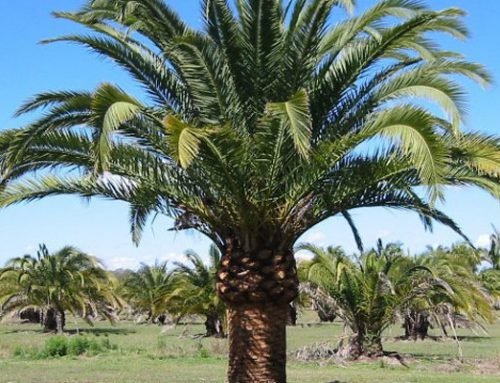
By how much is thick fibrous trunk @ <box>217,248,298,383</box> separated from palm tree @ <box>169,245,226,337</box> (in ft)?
72.4

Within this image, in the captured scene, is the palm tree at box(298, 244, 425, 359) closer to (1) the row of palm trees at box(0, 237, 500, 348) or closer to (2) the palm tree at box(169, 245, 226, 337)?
(1) the row of palm trees at box(0, 237, 500, 348)

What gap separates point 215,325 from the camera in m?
35.1

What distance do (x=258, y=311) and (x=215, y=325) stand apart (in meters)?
23.6

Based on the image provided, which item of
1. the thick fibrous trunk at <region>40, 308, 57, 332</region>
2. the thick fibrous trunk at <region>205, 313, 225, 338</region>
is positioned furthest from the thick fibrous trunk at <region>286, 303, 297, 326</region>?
the thick fibrous trunk at <region>40, 308, 57, 332</region>

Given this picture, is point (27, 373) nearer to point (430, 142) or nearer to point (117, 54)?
point (117, 54)

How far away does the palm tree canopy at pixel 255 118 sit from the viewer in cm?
1120

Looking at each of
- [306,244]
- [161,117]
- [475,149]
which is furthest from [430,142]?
[306,244]

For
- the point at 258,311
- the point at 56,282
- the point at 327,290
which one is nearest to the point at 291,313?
the point at 258,311

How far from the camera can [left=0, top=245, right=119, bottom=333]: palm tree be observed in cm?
4022

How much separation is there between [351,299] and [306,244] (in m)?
2.46

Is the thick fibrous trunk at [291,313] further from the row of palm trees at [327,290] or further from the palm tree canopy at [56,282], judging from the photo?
the palm tree canopy at [56,282]

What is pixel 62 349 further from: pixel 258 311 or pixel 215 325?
pixel 258 311

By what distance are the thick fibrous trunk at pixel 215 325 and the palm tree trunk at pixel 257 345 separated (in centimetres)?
2278

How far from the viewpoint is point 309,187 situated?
11492mm
